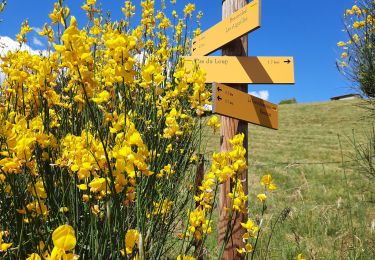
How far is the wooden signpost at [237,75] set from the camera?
206 centimetres

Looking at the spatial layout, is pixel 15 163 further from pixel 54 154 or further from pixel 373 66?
pixel 373 66

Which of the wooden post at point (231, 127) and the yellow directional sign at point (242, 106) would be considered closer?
the yellow directional sign at point (242, 106)

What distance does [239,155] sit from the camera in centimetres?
146

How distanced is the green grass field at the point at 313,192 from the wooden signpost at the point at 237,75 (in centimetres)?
23

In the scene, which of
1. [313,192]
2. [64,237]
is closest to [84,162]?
[64,237]

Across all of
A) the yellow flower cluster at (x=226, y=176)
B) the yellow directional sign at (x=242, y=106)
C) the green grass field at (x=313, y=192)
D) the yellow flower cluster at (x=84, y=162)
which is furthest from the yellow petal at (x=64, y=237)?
the green grass field at (x=313, y=192)

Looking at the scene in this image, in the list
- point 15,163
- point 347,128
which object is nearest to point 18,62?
point 15,163

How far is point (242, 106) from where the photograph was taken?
2.12 meters

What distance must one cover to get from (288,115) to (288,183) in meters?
13.4

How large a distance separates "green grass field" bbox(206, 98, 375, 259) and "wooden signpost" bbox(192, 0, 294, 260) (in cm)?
23

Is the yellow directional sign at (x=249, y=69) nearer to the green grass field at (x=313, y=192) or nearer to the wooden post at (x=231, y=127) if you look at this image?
the wooden post at (x=231, y=127)

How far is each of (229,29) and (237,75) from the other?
28 centimetres

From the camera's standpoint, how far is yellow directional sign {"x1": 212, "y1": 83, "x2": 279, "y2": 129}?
1958mm

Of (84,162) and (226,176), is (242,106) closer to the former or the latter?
(226,176)
